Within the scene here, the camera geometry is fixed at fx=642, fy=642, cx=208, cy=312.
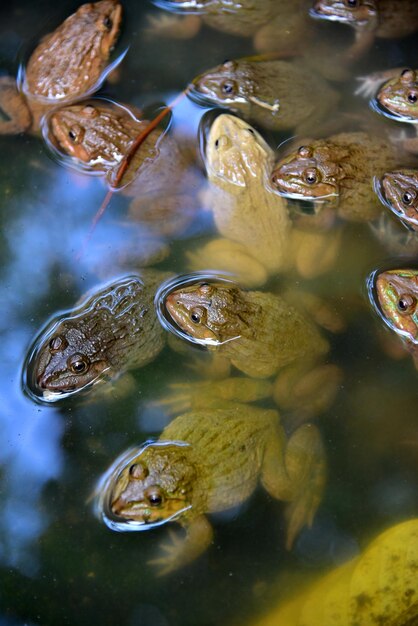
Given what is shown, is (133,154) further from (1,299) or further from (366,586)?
(366,586)

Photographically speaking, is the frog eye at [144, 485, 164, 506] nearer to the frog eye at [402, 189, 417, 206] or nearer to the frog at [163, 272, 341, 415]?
the frog at [163, 272, 341, 415]

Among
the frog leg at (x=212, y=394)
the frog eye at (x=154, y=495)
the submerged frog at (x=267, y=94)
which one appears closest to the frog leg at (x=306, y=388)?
the frog leg at (x=212, y=394)

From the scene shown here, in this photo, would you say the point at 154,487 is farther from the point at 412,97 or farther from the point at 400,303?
the point at 412,97

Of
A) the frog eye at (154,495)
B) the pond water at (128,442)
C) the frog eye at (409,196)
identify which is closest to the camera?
the frog eye at (154,495)

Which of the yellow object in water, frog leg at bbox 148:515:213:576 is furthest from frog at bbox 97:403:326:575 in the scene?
the yellow object in water

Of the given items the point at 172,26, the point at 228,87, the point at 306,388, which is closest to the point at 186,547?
the point at 306,388

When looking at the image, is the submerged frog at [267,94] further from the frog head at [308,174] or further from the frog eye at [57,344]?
the frog eye at [57,344]

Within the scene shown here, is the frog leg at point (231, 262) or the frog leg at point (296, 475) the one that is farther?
the frog leg at point (231, 262)
